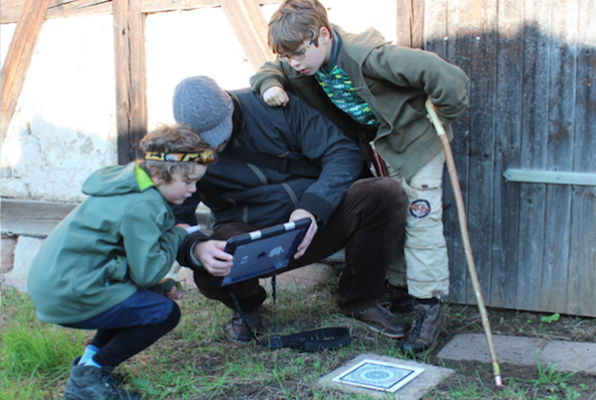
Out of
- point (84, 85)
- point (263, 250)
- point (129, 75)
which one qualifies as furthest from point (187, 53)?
point (263, 250)

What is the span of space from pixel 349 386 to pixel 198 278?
98 cm

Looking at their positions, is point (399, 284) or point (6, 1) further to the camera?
point (6, 1)

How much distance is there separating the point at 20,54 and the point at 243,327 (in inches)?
115

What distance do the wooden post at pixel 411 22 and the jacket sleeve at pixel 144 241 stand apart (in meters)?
1.77

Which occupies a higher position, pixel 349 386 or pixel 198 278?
pixel 198 278

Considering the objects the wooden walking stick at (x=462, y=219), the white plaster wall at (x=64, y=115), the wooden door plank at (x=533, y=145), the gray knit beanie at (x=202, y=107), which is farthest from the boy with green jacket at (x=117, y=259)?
the white plaster wall at (x=64, y=115)

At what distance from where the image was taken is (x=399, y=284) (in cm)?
328

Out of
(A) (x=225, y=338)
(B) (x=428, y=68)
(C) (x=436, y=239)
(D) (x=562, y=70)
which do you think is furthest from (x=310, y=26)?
(A) (x=225, y=338)

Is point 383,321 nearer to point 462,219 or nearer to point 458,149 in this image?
point 462,219

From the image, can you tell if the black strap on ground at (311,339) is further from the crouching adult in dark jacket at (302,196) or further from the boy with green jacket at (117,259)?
the boy with green jacket at (117,259)

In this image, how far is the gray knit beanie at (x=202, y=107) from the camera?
246 centimetres

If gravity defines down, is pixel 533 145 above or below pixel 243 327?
above

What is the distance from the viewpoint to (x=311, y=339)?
275 centimetres

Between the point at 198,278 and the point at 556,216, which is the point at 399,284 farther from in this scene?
the point at 198,278
